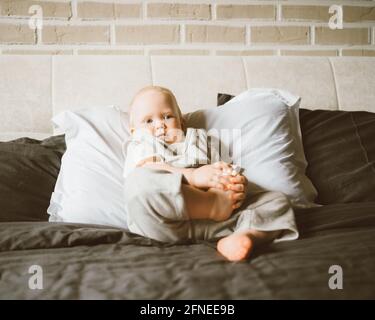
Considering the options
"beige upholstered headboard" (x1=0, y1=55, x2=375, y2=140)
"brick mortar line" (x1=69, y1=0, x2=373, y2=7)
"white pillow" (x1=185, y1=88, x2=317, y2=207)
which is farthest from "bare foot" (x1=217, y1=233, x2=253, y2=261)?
"brick mortar line" (x1=69, y1=0, x2=373, y2=7)

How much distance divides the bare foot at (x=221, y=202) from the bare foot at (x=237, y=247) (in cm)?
11

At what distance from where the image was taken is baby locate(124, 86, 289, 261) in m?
0.90

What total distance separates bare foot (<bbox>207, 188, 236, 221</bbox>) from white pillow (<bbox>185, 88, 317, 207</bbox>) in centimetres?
21

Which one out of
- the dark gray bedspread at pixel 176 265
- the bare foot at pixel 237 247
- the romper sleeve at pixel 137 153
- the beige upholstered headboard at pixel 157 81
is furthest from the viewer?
the beige upholstered headboard at pixel 157 81

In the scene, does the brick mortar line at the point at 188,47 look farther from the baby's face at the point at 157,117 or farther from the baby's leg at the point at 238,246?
the baby's leg at the point at 238,246

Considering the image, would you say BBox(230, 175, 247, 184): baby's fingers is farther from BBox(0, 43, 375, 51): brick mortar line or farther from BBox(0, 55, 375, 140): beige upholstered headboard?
BBox(0, 43, 375, 51): brick mortar line

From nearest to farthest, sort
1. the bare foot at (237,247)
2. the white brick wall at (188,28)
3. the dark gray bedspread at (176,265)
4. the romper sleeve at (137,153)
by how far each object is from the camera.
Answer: the dark gray bedspread at (176,265)
the bare foot at (237,247)
the romper sleeve at (137,153)
the white brick wall at (188,28)

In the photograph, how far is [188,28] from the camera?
73.1 inches

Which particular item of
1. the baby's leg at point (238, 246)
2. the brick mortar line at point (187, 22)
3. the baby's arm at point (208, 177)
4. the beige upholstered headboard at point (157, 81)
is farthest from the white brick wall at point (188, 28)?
the baby's leg at point (238, 246)

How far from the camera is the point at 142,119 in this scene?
4.07 feet

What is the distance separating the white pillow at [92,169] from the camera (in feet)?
3.74
